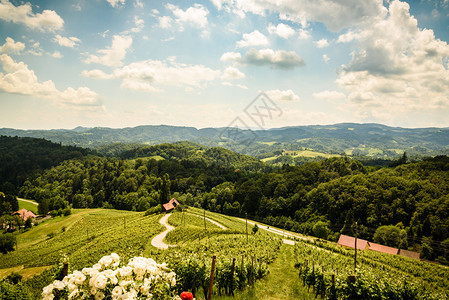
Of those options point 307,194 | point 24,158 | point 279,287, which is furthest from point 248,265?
point 24,158

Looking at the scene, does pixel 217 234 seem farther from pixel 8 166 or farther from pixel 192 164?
pixel 8 166

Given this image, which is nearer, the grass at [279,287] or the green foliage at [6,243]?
the grass at [279,287]

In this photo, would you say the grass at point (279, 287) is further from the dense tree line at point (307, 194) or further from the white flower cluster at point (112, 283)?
the dense tree line at point (307, 194)

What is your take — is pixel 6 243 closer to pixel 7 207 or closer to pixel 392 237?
pixel 7 207

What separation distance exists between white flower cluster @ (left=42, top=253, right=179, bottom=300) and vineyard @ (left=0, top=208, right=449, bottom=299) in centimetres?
188

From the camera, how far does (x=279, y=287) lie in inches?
671

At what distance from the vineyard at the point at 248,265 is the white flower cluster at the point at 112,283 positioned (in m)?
1.88

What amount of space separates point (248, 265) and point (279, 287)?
3.24 m

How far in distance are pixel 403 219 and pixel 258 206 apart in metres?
→ 47.5

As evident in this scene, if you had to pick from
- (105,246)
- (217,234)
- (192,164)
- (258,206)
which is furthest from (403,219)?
(192,164)

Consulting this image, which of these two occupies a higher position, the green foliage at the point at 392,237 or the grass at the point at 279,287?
the grass at the point at 279,287

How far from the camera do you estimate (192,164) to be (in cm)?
15188

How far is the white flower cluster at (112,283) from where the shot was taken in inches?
183

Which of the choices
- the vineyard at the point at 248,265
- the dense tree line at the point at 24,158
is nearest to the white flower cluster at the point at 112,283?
the vineyard at the point at 248,265
